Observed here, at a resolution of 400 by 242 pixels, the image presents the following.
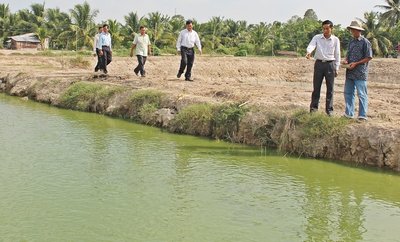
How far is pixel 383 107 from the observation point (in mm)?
7148

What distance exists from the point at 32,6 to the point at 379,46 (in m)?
27.5

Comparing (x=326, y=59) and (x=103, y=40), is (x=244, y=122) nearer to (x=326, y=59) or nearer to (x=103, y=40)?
(x=326, y=59)

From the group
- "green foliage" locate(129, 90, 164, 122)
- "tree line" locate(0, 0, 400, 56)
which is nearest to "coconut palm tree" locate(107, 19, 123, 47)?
"tree line" locate(0, 0, 400, 56)

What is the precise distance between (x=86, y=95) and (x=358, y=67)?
5350 millimetres

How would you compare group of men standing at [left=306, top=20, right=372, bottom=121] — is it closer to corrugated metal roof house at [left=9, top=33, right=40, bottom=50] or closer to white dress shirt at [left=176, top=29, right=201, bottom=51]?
white dress shirt at [left=176, top=29, right=201, bottom=51]

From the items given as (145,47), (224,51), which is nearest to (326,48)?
(145,47)

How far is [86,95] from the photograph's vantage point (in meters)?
9.66

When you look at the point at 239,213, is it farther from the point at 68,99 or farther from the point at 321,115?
the point at 68,99

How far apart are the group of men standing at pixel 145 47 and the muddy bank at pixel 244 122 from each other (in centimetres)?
106

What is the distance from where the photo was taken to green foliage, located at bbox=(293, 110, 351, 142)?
5890 millimetres

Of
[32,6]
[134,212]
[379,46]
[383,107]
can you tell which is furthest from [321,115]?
[32,6]

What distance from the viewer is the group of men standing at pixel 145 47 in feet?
32.4

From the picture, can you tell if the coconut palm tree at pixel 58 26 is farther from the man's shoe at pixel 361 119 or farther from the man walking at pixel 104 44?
the man's shoe at pixel 361 119

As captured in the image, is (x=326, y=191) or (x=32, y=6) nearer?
(x=326, y=191)
